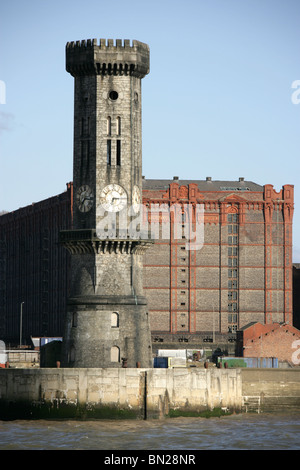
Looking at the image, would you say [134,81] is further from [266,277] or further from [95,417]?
[266,277]

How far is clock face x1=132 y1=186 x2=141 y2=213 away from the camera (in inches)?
3513

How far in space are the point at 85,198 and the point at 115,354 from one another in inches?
492

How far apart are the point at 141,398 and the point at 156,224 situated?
275 ft

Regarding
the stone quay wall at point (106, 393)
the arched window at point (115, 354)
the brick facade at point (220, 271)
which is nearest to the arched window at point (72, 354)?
the arched window at point (115, 354)

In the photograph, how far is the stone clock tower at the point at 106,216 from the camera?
87375mm

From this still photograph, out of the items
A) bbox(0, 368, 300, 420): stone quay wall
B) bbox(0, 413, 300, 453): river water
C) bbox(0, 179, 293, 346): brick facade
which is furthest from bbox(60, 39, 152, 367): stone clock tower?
bbox(0, 179, 293, 346): brick facade

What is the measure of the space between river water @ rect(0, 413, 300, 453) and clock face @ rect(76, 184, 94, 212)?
17.2 metres

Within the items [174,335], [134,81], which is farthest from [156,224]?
[134,81]

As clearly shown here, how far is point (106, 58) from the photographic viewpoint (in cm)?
8831

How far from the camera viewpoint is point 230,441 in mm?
73812

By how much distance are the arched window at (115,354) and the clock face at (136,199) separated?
11052 mm

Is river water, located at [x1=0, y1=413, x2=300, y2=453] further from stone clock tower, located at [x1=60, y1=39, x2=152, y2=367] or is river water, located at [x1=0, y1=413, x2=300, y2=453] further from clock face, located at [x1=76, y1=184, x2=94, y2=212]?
clock face, located at [x1=76, y1=184, x2=94, y2=212]

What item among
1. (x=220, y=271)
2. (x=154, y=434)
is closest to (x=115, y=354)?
(x=154, y=434)

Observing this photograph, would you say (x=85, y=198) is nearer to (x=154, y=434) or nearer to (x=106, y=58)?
(x=106, y=58)
